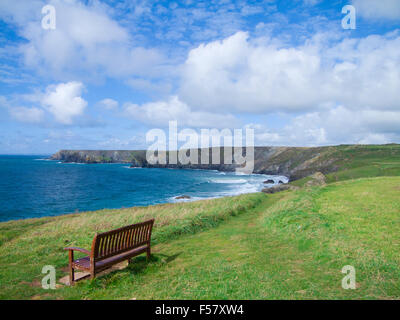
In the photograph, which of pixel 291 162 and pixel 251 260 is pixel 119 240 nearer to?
pixel 251 260

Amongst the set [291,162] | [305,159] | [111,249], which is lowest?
[291,162]

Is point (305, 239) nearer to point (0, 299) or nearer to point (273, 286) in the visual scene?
point (273, 286)

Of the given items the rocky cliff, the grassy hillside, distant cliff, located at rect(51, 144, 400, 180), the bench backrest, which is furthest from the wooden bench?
the rocky cliff

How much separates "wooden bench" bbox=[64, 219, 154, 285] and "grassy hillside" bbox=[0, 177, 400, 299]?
0.35 meters

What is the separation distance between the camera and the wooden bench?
623cm

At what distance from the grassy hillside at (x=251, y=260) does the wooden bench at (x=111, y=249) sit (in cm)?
35

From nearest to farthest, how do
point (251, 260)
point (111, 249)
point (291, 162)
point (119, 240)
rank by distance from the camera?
1. point (111, 249)
2. point (119, 240)
3. point (251, 260)
4. point (291, 162)

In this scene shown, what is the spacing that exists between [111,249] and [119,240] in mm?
306

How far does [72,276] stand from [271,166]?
386 ft

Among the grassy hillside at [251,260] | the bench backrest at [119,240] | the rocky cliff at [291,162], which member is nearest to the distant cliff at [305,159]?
the rocky cliff at [291,162]

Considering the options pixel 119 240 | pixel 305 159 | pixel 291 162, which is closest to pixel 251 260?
pixel 119 240

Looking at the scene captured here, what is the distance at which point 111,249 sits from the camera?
6.77 m
